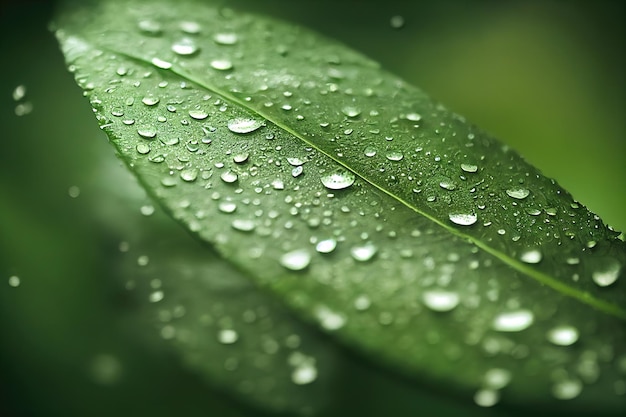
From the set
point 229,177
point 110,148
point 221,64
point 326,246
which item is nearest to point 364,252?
point 326,246

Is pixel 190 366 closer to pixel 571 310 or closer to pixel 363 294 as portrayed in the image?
pixel 363 294

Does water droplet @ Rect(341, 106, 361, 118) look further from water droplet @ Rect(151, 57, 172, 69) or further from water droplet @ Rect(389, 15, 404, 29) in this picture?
water droplet @ Rect(389, 15, 404, 29)

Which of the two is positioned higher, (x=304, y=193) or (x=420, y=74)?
(x=420, y=74)

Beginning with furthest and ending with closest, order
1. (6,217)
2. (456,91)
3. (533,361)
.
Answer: (456,91) < (6,217) < (533,361)

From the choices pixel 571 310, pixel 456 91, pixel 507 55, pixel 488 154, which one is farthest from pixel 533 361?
pixel 507 55

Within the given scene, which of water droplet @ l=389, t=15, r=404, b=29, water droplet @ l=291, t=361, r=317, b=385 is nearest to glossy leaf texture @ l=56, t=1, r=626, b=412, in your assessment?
water droplet @ l=291, t=361, r=317, b=385

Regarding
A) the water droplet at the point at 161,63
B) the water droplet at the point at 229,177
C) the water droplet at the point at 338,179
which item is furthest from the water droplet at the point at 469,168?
the water droplet at the point at 161,63
